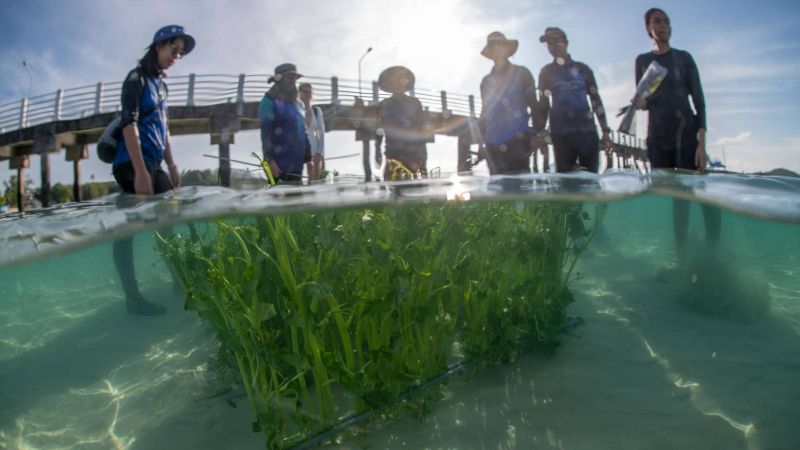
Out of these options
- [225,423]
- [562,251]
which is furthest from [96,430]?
[562,251]

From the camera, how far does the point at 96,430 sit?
143 inches

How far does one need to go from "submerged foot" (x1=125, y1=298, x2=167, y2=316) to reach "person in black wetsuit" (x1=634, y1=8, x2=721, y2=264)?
663cm

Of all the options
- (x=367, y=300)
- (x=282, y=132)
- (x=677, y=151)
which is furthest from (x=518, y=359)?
(x=282, y=132)

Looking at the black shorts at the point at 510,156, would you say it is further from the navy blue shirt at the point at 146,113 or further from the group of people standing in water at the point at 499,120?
the navy blue shirt at the point at 146,113

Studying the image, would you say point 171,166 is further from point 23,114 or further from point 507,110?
point 23,114

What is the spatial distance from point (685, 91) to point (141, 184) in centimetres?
665

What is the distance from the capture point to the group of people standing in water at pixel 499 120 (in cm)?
452

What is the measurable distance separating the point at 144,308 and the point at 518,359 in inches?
171

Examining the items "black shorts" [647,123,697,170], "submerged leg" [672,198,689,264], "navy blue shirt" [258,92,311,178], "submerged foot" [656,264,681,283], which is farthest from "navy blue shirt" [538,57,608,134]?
"navy blue shirt" [258,92,311,178]

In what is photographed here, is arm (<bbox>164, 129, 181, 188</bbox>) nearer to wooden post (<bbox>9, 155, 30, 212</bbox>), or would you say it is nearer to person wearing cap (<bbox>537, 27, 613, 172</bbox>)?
person wearing cap (<bbox>537, 27, 613, 172</bbox>)

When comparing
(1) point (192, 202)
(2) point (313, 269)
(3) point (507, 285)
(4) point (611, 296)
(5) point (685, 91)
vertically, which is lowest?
(4) point (611, 296)

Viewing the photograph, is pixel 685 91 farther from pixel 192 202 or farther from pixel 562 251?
pixel 192 202

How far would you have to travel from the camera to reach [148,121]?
464 cm

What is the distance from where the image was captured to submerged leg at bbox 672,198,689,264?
Answer: 6410 mm
